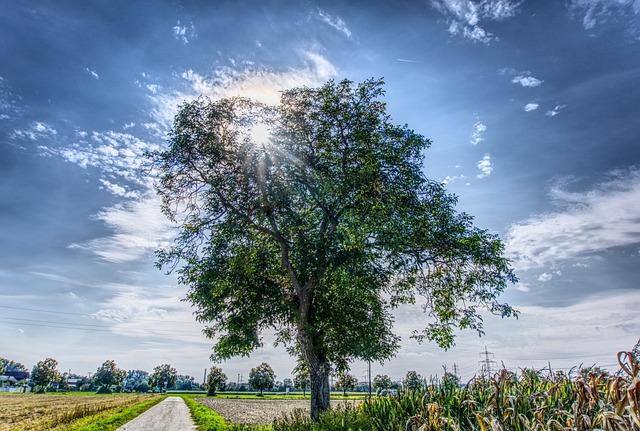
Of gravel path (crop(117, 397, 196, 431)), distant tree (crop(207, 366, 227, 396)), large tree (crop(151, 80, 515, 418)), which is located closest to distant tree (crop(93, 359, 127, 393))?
distant tree (crop(207, 366, 227, 396))

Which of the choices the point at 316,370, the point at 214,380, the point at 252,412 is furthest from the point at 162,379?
the point at 316,370

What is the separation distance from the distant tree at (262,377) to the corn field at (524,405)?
128479mm

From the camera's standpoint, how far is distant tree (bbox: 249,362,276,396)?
126m

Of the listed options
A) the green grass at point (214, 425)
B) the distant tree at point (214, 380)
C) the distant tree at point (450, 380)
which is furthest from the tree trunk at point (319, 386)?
the distant tree at point (214, 380)

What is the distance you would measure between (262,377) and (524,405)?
134044 mm

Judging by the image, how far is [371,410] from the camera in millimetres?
8914

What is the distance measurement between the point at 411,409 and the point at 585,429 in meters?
4.35

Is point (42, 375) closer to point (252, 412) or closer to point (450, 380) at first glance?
point (252, 412)

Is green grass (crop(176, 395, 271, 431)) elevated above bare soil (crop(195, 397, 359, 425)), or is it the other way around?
green grass (crop(176, 395, 271, 431))

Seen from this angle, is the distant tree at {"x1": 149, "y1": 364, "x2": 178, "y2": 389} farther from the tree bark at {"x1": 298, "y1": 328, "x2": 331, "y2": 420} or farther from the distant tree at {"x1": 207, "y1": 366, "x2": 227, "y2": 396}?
the tree bark at {"x1": 298, "y1": 328, "x2": 331, "y2": 420}

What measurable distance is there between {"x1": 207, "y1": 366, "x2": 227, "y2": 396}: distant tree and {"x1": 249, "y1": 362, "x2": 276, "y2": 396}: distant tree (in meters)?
9.65

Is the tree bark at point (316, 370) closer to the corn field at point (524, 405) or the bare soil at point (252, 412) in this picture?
the bare soil at point (252, 412)

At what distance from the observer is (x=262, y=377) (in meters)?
127

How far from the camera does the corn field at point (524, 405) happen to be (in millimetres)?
3488
